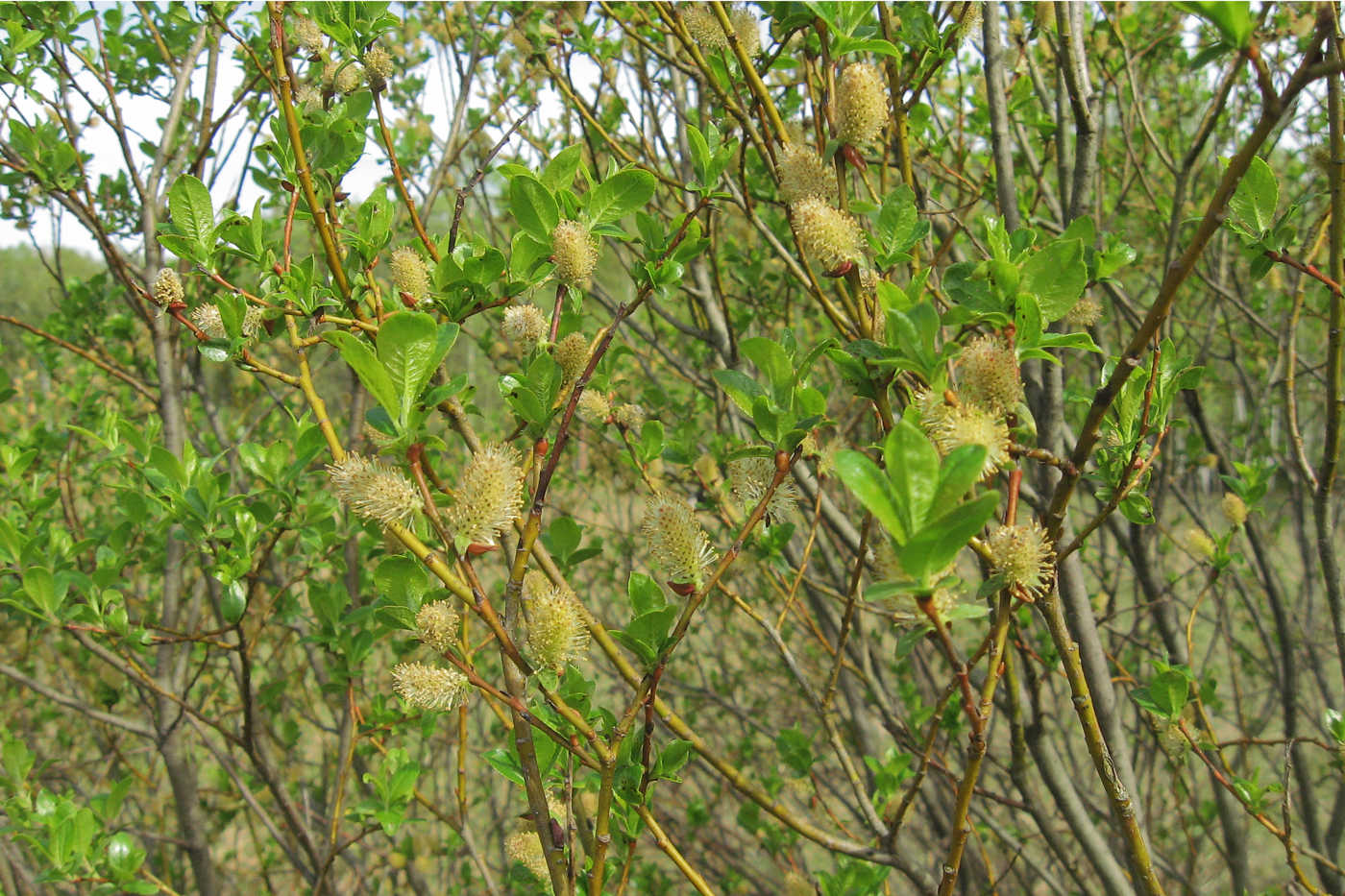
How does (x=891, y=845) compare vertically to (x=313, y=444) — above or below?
below

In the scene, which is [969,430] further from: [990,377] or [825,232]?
[825,232]

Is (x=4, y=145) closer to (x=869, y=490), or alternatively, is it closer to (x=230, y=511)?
(x=230, y=511)

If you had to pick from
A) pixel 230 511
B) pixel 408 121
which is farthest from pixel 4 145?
pixel 408 121

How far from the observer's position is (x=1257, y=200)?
111 centimetres

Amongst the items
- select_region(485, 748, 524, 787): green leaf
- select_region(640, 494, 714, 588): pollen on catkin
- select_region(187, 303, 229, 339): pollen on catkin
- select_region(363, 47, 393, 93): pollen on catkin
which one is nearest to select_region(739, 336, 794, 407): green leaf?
select_region(640, 494, 714, 588): pollen on catkin

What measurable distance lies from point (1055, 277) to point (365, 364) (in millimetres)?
626

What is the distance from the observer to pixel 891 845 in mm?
1191

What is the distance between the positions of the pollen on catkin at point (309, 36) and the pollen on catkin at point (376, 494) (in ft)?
2.72

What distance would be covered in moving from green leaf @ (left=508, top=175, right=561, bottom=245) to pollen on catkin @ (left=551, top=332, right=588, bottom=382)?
116mm

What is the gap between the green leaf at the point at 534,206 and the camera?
997 millimetres

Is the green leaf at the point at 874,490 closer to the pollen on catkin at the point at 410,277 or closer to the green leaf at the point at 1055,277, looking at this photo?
the green leaf at the point at 1055,277

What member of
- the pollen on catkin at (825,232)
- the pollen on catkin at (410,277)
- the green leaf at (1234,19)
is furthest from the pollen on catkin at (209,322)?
the green leaf at (1234,19)

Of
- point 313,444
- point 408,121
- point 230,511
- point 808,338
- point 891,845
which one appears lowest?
point 891,845

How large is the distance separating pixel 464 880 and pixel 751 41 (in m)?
2.73
